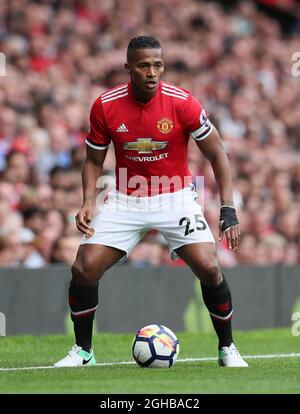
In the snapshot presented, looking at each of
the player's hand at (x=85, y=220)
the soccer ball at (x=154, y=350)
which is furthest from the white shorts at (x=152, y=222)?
the soccer ball at (x=154, y=350)

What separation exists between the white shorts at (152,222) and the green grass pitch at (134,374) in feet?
3.14

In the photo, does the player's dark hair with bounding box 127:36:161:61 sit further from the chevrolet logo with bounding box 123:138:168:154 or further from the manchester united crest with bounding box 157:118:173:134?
the chevrolet logo with bounding box 123:138:168:154

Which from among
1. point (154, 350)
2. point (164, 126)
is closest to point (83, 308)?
point (154, 350)

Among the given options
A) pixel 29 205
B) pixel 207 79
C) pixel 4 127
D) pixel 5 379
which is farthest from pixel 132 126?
pixel 207 79

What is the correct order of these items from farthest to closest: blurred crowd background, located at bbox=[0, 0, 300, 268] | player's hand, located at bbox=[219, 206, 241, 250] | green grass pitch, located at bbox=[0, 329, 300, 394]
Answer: blurred crowd background, located at bbox=[0, 0, 300, 268]
player's hand, located at bbox=[219, 206, 241, 250]
green grass pitch, located at bbox=[0, 329, 300, 394]

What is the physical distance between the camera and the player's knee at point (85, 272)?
864 cm

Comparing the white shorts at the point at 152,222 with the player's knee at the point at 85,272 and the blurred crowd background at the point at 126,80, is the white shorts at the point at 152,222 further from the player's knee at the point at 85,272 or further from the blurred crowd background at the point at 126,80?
the blurred crowd background at the point at 126,80

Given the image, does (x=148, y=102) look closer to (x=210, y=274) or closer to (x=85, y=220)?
(x=85, y=220)

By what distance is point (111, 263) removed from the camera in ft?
28.7

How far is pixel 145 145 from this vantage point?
28.6 ft

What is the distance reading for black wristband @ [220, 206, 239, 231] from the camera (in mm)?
8594

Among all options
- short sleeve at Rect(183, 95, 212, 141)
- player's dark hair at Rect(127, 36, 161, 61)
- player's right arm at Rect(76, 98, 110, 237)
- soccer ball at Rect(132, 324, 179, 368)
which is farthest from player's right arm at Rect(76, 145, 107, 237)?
soccer ball at Rect(132, 324, 179, 368)

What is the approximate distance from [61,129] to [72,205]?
65.1 inches

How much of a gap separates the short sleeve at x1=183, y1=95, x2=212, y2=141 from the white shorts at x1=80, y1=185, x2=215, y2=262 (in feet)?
1.51
